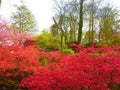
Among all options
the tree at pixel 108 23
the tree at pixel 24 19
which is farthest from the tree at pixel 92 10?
the tree at pixel 24 19

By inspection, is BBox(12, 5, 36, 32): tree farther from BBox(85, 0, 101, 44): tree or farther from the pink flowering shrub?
the pink flowering shrub

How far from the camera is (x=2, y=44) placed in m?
9.97

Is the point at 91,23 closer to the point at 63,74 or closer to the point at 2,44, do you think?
the point at 2,44

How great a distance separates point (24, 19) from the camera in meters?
29.4

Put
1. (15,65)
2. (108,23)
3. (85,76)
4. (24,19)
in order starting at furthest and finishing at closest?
(24,19), (108,23), (15,65), (85,76)

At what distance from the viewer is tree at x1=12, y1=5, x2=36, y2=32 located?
28406mm

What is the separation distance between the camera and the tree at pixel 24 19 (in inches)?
1118

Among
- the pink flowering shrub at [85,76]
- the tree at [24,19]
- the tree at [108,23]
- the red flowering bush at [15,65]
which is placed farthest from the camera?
the tree at [24,19]

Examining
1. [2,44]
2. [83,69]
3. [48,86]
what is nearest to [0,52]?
[2,44]

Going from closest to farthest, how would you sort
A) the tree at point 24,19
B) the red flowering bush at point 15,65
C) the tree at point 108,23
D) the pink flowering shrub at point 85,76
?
the pink flowering shrub at point 85,76 < the red flowering bush at point 15,65 < the tree at point 108,23 < the tree at point 24,19

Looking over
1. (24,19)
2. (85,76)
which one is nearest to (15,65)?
(85,76)

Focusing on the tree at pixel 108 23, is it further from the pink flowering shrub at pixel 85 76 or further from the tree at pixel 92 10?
the pink flowering shrub at pixel 85 76

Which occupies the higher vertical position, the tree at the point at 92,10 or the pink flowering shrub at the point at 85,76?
the tree at the point at 92,10

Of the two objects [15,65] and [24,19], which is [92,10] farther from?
[15,65]
